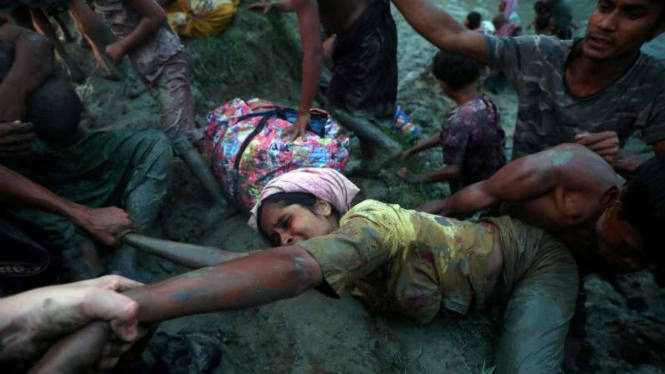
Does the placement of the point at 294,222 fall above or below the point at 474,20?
above

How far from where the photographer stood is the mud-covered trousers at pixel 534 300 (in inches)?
76.6

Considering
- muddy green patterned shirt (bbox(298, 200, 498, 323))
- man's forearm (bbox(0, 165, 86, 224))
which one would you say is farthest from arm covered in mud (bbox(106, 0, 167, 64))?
muddy green patterned shirt (bbox(298, 200, 498, 323))

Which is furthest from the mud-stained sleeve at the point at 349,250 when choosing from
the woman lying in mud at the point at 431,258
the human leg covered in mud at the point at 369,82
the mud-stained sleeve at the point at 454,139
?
the human leg covered in mud at the point at 369,82

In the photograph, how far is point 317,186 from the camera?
224 centimetres

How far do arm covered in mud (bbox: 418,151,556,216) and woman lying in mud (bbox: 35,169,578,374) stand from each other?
134 millimetres

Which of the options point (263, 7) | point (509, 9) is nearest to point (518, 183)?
point (263, 7)

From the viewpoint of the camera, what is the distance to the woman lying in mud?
1789 mm

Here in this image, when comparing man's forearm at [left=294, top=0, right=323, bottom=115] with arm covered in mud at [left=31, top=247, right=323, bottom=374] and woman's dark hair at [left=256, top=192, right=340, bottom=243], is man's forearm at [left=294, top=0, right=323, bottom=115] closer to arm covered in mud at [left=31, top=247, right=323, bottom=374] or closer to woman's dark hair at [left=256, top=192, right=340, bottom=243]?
woman's dark hair at [left=256, top=192, right=340, bottom=243]

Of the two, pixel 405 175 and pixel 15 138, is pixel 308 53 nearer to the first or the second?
pixel 405 175

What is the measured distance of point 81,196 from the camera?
2.55 metres

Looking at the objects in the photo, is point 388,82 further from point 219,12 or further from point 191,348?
point 191,348

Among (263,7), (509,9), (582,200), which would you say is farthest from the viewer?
(509,9)

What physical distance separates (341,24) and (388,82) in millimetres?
590

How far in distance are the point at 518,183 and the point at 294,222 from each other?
1014 millimetres
